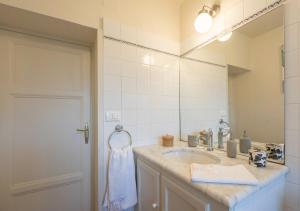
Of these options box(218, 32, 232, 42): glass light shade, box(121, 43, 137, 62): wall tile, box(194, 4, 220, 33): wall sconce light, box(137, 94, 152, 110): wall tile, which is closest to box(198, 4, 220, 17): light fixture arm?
box(194, 4, 220, 33): wall sconce light

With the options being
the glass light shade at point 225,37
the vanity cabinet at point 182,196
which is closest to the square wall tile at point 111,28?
the glass light shade at point 225,37

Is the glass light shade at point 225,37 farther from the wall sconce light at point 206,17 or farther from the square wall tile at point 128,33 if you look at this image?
the square wall tile at point 128,33

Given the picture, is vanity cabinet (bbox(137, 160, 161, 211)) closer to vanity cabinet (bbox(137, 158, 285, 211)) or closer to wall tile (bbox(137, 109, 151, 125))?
vanity cabinet (bbox(137, 158, 285, 211))

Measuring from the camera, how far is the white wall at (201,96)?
4.69 ft

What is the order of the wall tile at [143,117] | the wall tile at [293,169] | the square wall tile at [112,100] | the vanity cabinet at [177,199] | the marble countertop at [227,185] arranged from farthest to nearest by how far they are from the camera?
the wall tile at [143,117] → the square wall tile at [112,100] → the wall tile at [293,169] → the vanity cabinet at [177,199] → the marble countertop at [227,185]

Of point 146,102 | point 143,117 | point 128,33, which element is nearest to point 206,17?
point 128,33

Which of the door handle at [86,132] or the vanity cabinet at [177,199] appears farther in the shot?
the door handle at [86,132]

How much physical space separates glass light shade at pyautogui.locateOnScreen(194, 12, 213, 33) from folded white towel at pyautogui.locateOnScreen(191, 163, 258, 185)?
117cm

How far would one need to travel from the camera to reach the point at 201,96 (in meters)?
1.65

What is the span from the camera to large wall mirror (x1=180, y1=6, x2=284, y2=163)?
1010 millimetres

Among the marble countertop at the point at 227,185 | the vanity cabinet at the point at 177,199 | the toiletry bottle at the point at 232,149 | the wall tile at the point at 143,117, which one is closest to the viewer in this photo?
the marble countertop at the point at 227,185

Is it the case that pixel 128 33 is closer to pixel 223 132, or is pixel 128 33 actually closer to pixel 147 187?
pixel 223 132

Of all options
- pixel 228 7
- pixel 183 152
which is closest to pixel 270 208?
pixel 183 152

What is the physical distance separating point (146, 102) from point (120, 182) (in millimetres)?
747
